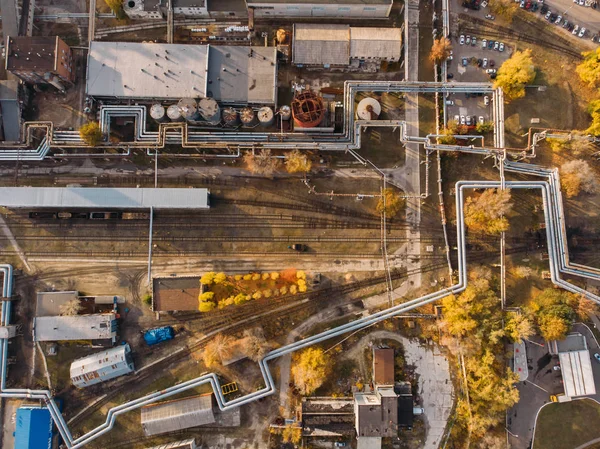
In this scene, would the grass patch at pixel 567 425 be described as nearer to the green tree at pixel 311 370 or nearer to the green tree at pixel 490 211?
the green tree at pixel 490 211

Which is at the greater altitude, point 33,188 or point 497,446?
point 33,188

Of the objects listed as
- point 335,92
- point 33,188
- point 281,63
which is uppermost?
point 281,63

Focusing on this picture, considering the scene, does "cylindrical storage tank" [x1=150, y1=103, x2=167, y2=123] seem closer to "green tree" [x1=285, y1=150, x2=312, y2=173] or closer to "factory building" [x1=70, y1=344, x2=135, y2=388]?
"green tree" [x1=285, y1=150, x2=312, y2=173]

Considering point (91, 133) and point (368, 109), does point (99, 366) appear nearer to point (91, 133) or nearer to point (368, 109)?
point (91, 133)

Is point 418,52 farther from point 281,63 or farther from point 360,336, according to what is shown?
point 360,336

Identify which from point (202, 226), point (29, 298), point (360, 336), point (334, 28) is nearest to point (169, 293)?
point (202, 226)

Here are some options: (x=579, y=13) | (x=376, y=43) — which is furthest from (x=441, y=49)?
(x=579, y=13)
